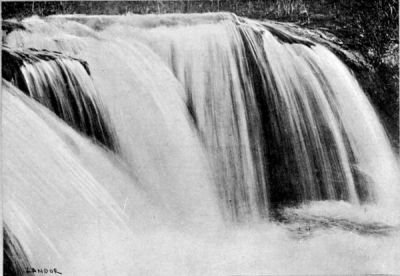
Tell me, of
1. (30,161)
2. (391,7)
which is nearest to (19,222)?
(30,161)

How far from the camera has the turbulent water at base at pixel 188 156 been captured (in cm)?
164

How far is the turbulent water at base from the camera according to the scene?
164cm

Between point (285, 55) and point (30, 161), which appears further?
point (285, 55)

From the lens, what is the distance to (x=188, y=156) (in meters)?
1.67

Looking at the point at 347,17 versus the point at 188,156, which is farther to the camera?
the point at 347,17

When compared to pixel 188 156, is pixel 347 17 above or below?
above

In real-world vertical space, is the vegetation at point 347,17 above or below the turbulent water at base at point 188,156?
above

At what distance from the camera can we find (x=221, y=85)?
1.71 m

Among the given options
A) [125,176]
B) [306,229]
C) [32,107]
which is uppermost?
[32,107]

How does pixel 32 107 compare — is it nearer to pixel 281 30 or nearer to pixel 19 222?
pixel 19 222

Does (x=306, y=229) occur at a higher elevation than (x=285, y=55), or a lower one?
lower

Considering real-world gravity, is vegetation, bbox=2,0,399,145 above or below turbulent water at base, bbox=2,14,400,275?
above

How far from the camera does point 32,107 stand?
1.65 m

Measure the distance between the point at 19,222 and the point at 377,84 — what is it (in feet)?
4.71
